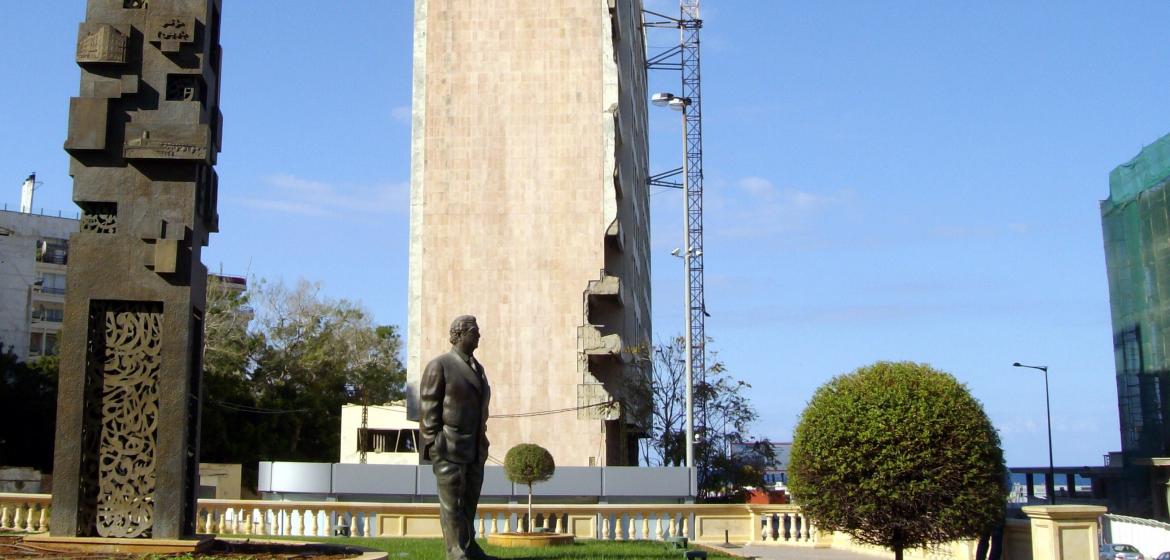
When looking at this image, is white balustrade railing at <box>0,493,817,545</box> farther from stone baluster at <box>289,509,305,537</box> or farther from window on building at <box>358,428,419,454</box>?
window on building at <box>358,428,419,454</box>

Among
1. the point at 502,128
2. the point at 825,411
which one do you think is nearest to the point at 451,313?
the point at 502,128

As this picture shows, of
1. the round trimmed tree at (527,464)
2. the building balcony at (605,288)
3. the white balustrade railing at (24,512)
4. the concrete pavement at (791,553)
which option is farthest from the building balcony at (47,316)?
the concrete pavement at (791,553)

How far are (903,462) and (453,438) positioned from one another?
20.8ft

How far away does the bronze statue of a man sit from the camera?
Answer: 1225 centimetres

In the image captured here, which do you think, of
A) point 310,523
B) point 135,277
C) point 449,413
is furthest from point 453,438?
point 310,523

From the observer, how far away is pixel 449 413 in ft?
40.4

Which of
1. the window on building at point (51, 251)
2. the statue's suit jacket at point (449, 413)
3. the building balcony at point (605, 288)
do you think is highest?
the window on building at point (51, 251)

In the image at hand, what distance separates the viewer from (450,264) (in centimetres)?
4225

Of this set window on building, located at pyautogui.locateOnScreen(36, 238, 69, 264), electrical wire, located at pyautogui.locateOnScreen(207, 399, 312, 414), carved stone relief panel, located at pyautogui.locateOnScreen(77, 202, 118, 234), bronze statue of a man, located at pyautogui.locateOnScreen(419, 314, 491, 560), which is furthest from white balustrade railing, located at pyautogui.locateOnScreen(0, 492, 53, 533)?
window on building, located at pyautogui.locateOnScreen(36, 238, 69, 264)

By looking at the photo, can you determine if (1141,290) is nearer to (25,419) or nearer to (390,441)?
(390,441)

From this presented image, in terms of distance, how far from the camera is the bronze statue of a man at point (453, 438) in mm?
12250

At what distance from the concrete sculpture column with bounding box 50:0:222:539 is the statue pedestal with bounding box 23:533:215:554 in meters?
0.17

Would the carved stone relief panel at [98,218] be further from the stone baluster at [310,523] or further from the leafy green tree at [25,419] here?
the leafy green tree at [25,419]

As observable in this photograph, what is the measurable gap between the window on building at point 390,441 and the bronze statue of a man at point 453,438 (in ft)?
142
